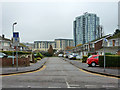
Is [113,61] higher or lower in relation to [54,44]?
lower

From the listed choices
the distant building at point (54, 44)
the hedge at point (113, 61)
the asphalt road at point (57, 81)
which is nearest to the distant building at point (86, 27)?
the distant building at point (54, 44)

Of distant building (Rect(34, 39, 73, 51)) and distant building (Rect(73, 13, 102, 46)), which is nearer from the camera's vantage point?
distant building (Rect(73, 13, 102, 46))

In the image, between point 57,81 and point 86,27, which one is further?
point 86,27

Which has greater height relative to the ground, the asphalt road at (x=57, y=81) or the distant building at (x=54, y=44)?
the distant building at (x=54, y=44)

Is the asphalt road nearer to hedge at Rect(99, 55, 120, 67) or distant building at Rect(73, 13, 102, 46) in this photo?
hedge at Rect(99, 55, 120, 67)

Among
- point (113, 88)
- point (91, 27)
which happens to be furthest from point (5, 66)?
point (91, 27)

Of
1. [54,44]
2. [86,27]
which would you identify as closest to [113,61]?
[86,27]

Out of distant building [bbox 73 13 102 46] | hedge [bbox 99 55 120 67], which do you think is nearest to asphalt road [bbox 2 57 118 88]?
hedge [bbox 99 55 120 67]

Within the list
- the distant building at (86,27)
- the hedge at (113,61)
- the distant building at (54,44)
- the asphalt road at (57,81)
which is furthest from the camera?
the distant building at (54,44)

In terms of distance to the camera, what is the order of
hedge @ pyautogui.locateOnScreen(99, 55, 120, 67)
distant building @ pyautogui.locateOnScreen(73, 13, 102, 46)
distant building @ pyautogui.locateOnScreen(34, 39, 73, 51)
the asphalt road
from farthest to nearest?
distant building @ pyautogui.locateOnScreen(34, 39, 73, 51)
distant building @ pyautogui.locateOnScreen(73, 13, 102, 46)
hedge @ pyautogui.locateOnScreen(99, 55, 120, 67)
the asphalt road

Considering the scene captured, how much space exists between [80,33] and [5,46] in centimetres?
7410

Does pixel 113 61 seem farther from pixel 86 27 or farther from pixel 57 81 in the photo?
pixel 86 27

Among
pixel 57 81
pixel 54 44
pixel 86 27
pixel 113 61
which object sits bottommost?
pixel 57 81

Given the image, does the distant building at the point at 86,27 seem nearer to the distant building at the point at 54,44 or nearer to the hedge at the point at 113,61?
the distant building at the point at 54,44
